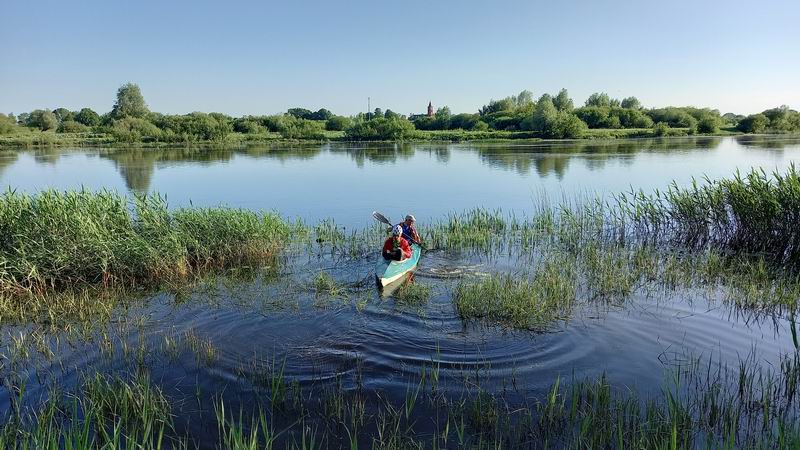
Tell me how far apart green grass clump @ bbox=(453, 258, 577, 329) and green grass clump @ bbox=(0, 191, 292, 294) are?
675 cm

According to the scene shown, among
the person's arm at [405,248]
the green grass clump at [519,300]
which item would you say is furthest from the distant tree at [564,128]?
the green grass clump at [519,300]

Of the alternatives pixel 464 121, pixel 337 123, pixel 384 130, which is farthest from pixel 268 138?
pixel 464 121

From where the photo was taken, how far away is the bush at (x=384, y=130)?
87.4 m

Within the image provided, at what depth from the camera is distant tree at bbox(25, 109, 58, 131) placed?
90.4 metres

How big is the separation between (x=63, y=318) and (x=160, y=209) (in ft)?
15.3

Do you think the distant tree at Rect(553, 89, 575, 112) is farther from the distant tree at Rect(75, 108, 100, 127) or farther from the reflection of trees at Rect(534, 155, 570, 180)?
the distant tree at Rect(75, 108, 100, 127)

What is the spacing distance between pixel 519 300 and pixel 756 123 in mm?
105180

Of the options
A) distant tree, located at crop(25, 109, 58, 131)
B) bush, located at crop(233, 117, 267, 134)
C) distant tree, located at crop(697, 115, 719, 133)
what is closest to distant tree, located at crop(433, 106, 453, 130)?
bush, located at crop(233, 117, 267, 134)

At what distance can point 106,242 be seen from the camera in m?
11.7

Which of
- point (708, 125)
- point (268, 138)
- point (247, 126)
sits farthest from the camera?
point (708, 125)

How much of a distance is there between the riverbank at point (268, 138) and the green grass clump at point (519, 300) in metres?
72.9

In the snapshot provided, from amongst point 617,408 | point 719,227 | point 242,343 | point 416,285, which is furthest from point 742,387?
point 719,227

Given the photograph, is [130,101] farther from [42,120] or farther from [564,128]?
[564,128]

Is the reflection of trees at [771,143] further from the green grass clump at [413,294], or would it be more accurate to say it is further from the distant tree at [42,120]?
the distant tree at [42,120]
